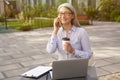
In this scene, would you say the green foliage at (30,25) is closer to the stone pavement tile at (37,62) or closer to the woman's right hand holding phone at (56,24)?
the stone pavement tile at (37,62)

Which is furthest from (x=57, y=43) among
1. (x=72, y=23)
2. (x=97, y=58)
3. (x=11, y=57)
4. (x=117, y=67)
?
(x=11, y=57)

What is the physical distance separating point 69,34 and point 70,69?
696 millimetres

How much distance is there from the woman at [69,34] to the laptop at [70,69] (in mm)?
443

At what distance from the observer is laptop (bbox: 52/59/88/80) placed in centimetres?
236

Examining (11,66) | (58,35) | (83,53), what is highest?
(58,35)

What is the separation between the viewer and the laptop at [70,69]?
2.36 metres

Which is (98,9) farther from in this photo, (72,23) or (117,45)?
(72,23)

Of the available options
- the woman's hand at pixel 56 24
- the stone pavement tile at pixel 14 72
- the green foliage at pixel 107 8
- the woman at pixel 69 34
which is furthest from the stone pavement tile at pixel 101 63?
the green foliage at pixel 107 8

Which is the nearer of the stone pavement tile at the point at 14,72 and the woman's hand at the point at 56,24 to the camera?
the woman's hand at the point at 56,24

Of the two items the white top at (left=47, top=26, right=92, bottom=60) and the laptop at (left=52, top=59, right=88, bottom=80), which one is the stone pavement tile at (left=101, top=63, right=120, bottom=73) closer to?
the white top at (left=47, top=26, right=92, bottom=60)

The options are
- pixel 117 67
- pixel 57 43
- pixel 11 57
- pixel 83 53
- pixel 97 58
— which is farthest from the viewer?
pixel 11 57

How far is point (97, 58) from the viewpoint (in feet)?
21.7

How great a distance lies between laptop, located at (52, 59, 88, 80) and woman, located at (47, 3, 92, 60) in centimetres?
44

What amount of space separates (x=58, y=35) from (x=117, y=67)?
300cm
